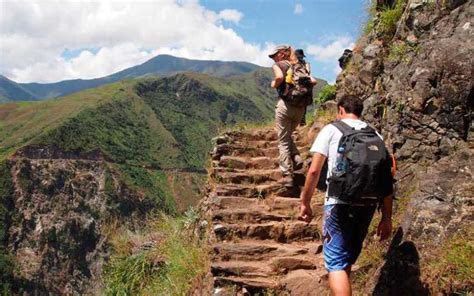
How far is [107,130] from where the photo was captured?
528 ft

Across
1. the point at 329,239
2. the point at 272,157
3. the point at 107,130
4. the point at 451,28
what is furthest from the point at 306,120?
the point at 107,130

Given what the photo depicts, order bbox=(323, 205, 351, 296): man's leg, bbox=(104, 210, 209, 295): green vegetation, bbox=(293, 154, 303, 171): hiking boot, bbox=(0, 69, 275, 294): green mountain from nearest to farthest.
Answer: bbox=(323, 205, 351, 296): man's leg < bbox=(104, 210, 209, 295): green vegetation < bbox=(293, 154, 303, 171): hiking boot < bbox=(0, 69, 275, 294): green mountain

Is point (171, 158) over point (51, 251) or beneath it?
over

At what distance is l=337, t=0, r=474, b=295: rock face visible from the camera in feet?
15.9

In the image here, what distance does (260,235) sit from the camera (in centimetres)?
746

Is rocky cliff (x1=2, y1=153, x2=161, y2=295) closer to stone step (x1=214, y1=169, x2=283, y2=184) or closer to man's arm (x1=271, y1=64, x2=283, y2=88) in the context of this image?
stone step (x1=214, y1=169, x2=283, y2=184)

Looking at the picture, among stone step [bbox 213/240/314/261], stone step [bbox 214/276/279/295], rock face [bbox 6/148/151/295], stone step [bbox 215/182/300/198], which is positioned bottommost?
rock face [bbox 6/148/151/295]

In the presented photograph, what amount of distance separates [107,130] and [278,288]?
529 feet

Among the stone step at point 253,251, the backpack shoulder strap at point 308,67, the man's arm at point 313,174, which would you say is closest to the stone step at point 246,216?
the stone step at point 253,251

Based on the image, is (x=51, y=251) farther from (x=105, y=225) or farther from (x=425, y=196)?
(x=425, y=196)

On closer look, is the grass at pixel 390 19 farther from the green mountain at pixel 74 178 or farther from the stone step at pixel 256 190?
the green mountain at pixel 74 178

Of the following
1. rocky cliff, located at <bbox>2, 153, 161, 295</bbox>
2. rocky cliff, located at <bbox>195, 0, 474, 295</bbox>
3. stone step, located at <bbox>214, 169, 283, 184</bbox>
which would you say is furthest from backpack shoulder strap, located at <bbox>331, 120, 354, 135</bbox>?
rocky cliff, located at <bbox>2, 153, 161, 295</bbox>

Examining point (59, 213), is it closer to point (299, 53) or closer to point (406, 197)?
point (299, 53)

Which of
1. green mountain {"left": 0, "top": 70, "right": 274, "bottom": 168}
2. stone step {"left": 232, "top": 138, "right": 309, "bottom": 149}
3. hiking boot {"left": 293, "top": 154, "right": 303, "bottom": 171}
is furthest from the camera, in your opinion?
green mountain {"left": 0, "top": 70, "right": 274, "bottom": 168}
